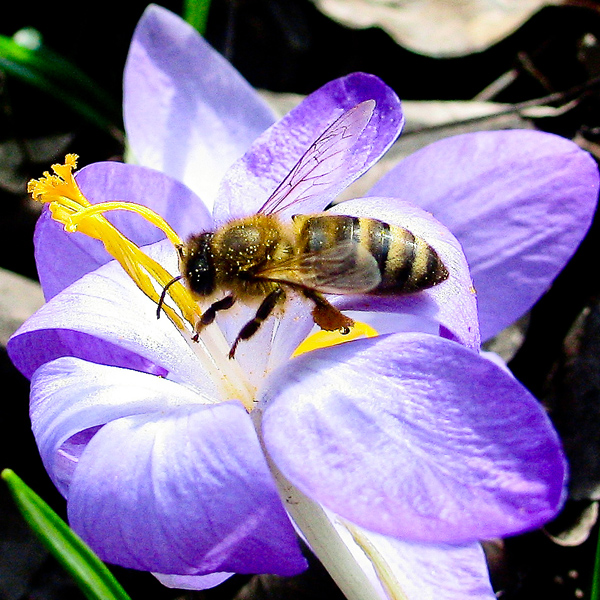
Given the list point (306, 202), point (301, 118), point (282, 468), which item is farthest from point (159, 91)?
point (282, 468)

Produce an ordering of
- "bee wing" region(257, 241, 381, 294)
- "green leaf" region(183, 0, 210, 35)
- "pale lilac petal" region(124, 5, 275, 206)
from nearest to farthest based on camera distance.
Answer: "bee wing" region(257, 241, 381, 294), "pale lilac petal" region(124, 5, 275, 206), "green leaf" region(183, 0, 210, 35)

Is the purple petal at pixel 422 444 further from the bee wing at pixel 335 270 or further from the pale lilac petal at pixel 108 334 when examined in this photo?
the pale lilac petal at pixel 108 334

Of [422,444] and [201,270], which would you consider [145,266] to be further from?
[422,444]

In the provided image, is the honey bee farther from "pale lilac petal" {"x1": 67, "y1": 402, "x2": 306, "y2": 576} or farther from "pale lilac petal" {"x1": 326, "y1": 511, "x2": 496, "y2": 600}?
"pale lilac petal" {"x1": 326, "y1": 511, "x2": 496, "y2": 600}

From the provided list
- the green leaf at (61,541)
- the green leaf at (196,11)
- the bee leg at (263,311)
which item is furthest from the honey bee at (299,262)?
the green leaf at (196,11)

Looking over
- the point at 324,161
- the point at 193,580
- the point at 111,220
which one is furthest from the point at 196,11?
the point at 193,580

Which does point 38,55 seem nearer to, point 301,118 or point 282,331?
point 301,118

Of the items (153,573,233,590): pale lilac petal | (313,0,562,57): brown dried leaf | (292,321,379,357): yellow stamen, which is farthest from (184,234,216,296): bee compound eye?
(313,0,562,57): brown dried leaf
